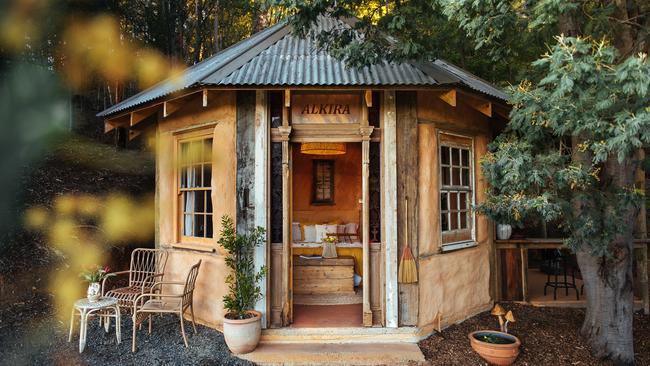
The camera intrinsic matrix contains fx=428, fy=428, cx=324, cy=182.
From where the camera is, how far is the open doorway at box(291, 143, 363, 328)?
646 cm

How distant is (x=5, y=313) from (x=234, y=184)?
4.18 metres

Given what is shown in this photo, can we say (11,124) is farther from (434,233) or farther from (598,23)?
(434,233)

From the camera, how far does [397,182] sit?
5.64m

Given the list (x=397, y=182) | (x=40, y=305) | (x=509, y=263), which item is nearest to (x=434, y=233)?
(x=397, y=182)

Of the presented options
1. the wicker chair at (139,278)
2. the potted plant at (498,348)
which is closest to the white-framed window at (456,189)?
the potted plant at (498,348)

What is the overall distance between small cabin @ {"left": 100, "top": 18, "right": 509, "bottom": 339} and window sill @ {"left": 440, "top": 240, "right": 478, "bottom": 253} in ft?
0.08

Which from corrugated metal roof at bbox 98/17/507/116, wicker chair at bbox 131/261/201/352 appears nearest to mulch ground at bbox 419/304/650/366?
wicker chair at bbox 131/261/201/352

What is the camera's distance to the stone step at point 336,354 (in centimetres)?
493

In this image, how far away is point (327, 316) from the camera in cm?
605

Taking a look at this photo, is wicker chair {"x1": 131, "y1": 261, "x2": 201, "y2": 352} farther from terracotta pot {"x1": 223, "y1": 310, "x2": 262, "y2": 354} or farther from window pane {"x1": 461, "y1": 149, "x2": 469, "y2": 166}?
window pane {"x1": 461, "y1": 149, "x2": 469, "y2": 166}

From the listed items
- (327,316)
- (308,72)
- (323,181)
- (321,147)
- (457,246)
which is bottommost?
(327,316)

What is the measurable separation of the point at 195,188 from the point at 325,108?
2364 mm

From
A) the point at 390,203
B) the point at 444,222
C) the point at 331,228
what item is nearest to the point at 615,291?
the point at 444,222

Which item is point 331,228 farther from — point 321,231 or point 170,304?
point 170,304
